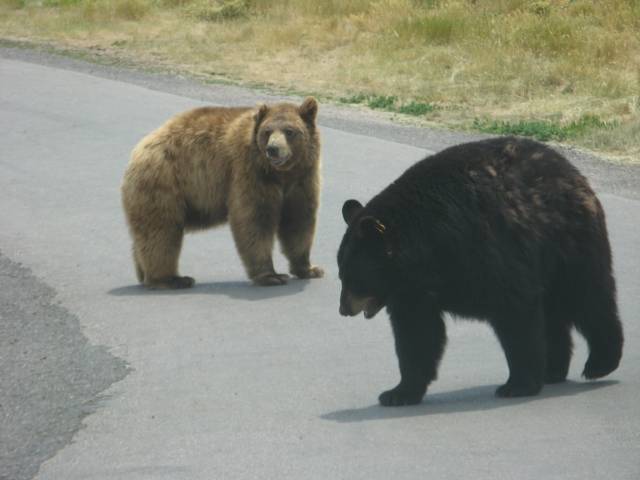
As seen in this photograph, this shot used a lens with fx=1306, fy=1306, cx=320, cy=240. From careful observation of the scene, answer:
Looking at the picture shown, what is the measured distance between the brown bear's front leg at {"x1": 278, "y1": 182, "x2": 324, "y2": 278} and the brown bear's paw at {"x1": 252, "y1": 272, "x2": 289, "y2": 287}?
23 cm

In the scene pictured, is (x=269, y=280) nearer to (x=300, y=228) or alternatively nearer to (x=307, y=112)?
(x=300, y=228)

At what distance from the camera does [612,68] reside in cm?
1978

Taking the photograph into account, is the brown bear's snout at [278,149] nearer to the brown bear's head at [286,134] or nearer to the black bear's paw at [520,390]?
the brown bear's head at [286,134]

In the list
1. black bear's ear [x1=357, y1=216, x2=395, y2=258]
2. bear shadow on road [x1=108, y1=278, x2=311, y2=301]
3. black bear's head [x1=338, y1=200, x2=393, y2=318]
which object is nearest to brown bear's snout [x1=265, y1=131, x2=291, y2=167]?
bear shadow on road [x1=108, y1=278, x2=311, y2=301]

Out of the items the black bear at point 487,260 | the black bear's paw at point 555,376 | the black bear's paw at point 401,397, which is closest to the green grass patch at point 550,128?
the black bear's paw at point 555,376

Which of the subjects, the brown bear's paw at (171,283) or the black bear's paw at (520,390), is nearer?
the black bear's paw at (520,390)

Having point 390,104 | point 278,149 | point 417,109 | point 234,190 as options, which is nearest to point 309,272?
point 234,190

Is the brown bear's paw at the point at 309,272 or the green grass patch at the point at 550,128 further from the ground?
the green grass patch at the point at 550,128

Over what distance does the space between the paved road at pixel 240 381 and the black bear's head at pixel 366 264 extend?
0.58 meters

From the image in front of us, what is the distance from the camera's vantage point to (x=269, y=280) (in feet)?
33.1

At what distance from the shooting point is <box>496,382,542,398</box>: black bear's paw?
6.76 m

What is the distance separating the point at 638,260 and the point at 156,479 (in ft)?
18.1

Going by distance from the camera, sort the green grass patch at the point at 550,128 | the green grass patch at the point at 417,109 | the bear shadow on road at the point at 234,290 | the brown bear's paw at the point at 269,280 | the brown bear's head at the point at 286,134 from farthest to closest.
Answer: the green grass patch at the point at 417,109, the green grass patch at the point at 550,128, the brown bear's paw at the point at 269,280, the brown bear's head at the point at 286,134, the bear shadow on road at the point at 234,290

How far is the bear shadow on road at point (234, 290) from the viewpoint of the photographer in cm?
988
